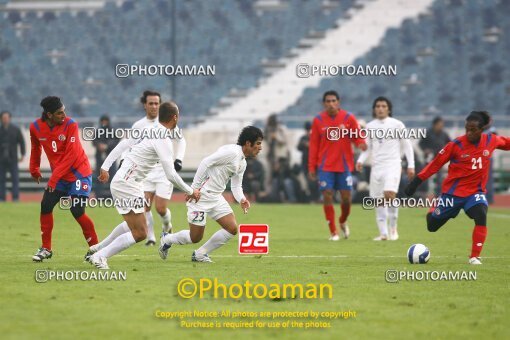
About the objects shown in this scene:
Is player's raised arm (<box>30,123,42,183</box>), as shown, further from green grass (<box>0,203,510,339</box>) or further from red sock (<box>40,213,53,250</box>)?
green grass (<box>0,203,510,339</box>)

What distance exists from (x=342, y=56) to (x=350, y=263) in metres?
28.2

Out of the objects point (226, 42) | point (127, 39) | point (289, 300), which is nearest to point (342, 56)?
point (226, 42)

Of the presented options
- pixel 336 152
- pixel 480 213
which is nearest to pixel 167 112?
pixel 480 213

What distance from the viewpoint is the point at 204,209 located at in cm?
1170

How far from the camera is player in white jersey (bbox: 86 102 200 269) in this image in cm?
1090

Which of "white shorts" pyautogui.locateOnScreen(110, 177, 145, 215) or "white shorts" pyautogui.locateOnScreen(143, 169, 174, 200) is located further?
"white shorts" pyautogui.locateOnScreen(143, 169, 174, 200)

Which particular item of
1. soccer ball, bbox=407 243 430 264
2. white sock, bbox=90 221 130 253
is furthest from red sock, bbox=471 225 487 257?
white sock, bbox=90 221 130 253

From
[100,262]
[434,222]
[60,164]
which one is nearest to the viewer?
[100,262]

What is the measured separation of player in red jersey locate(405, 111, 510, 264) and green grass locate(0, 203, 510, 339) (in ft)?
1.82

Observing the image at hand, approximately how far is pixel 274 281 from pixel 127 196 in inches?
84.1

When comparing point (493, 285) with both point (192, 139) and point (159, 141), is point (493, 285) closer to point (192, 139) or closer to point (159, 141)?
point (159, 141)

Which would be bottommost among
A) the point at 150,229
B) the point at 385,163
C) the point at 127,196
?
the point at 150,229

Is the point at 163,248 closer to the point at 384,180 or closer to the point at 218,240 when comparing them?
the point at 218,240

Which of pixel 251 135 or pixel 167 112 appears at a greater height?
pixel 167 112
